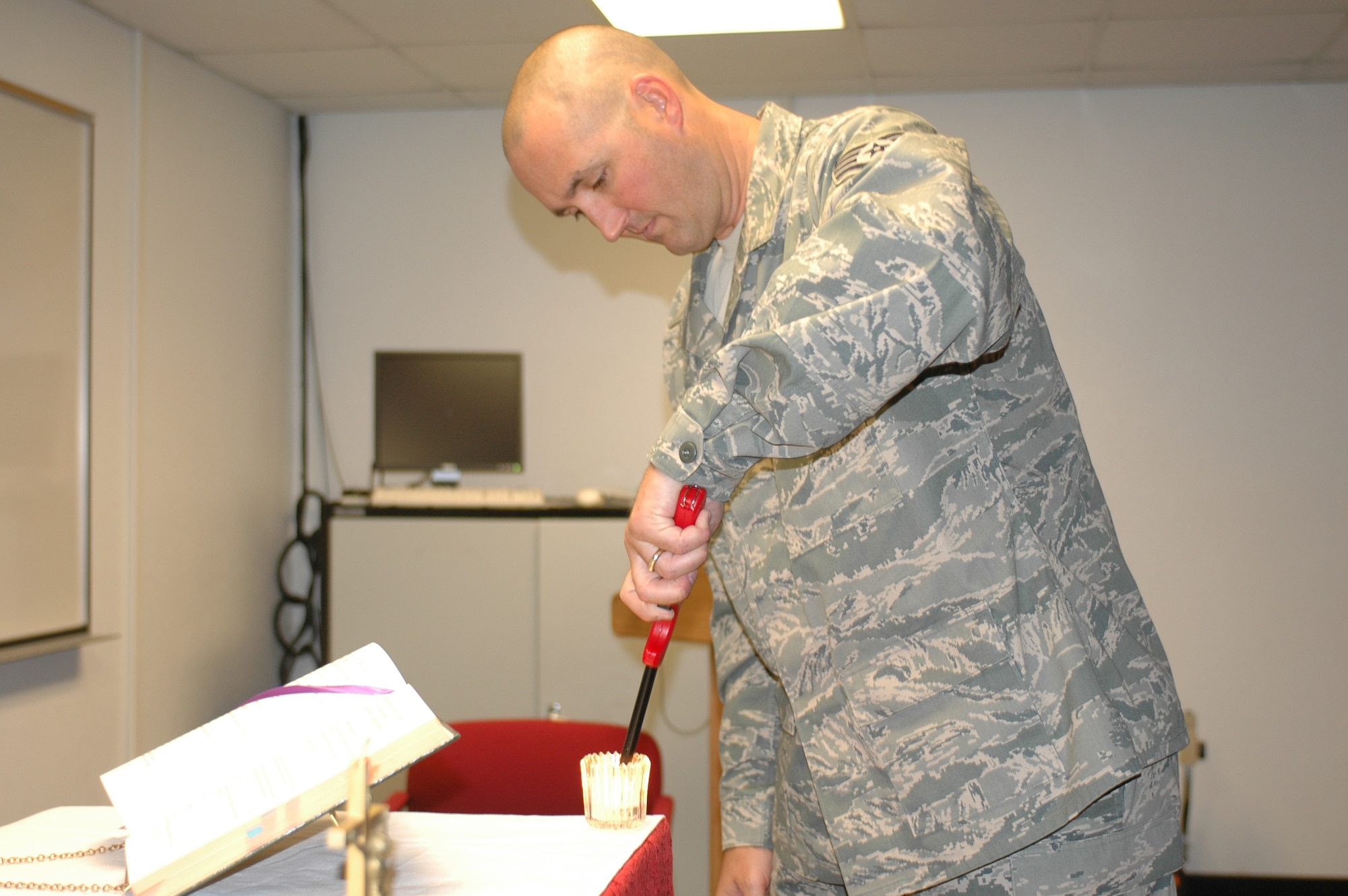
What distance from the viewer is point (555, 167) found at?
1121 mm

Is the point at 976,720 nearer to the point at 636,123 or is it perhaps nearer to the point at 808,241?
the point at 808,241

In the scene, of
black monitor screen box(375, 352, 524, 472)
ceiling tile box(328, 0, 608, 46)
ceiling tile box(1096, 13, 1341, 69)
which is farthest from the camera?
black monitor screen box(375, 352, 524, 472)

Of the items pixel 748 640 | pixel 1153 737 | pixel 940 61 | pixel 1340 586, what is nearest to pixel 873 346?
pixel 1153 737

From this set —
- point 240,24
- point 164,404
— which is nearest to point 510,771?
point 164,404

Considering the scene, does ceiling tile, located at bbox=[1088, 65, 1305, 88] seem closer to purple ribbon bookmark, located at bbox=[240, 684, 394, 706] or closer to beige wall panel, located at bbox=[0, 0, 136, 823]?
beige wall panel, located at bbox=[0, 0, 136, 823]

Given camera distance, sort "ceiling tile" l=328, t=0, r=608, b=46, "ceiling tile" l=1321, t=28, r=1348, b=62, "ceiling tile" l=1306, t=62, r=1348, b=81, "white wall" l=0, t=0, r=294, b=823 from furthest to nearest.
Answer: "ceiling tile" l=1306, t=62, r=1348, b=81 → "ceiling tile" l=1321, t=28, r=1348, b=62 → "ceiling tile" l=328, t=0, r=608, b=46 → "white wall" l=0, t=0, r=294, b=823

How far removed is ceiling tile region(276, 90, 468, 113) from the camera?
4.03 meters

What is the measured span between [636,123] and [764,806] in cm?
79

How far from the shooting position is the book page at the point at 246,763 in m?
0.87

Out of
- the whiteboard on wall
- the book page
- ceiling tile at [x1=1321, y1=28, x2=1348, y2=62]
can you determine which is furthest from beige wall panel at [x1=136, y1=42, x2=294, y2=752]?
ceiling tile at [x1=1321, y1=28, x2=1348, y2=62]

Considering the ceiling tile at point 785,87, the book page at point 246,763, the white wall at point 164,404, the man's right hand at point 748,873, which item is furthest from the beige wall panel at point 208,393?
the book page at point 246,763

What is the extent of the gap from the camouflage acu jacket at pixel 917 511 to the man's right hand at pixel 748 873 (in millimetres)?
274

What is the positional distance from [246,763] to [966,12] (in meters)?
2.91

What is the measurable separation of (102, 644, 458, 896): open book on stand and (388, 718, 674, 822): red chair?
1.27 m
